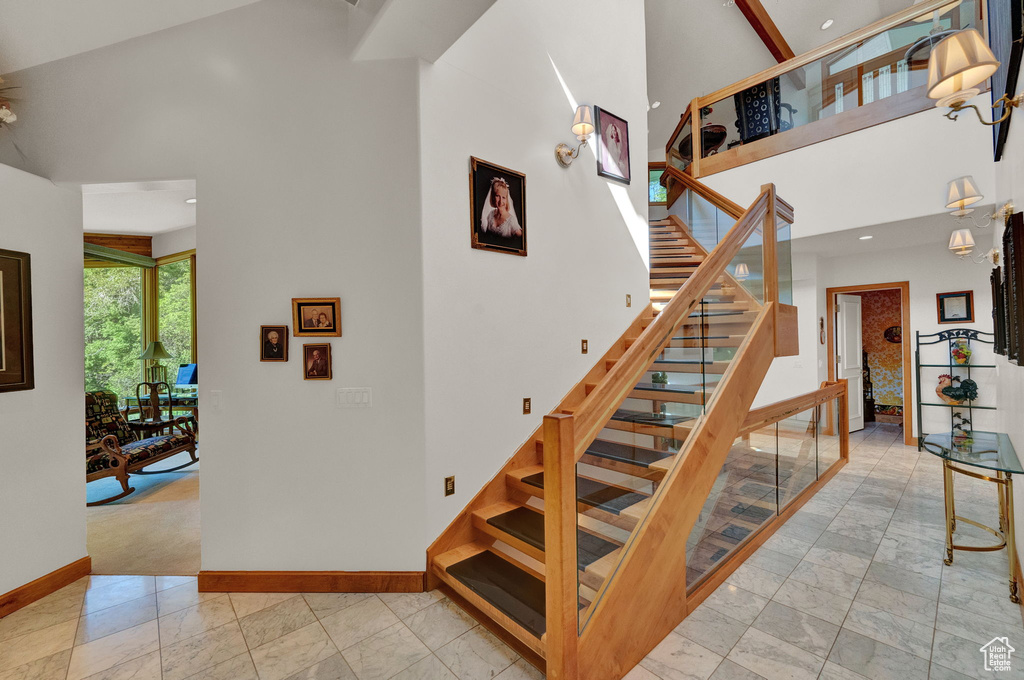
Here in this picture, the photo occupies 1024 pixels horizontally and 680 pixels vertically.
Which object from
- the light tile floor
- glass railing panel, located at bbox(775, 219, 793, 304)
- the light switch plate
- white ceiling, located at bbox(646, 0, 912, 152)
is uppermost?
white ceiling, located at bbox(646, 0, 912, 152)

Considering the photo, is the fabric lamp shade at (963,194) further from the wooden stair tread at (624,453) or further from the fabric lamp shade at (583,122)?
the wooden stair tread at (624,453)

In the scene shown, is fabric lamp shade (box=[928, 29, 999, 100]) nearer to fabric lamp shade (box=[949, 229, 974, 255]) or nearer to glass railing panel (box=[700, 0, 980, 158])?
glass railing panel (box=[700, 0, 980, 158])

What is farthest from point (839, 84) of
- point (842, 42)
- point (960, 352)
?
point (960, 352)

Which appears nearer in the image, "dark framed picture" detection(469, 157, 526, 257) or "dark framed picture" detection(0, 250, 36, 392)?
"dark framed picture" detection(0, 250, 36, 392)

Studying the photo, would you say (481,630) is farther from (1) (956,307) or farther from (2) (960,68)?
(1) (956,307)

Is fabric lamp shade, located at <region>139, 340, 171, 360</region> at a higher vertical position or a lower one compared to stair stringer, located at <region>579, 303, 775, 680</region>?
higher

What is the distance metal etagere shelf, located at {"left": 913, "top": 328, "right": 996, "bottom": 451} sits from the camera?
5.46 meters

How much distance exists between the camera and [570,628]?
1727 millimetres

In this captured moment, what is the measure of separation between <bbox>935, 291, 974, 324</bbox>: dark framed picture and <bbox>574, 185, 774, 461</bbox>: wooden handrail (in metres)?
4.85

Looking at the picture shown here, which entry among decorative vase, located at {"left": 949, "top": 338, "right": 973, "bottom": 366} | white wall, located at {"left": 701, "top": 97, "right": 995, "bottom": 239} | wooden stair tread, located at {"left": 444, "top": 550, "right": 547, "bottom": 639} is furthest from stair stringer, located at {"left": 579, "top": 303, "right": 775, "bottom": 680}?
decorative vase, located at {"left": 949, "top": 338, "right": 973, "bottom": 366}

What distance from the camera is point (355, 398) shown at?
2.66m

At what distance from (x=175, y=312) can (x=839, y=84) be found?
9.46m

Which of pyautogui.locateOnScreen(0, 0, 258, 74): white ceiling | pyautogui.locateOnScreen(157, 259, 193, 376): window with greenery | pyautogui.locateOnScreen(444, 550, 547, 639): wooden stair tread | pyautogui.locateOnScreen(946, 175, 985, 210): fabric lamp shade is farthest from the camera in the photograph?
pyautogui.locateOnScreen(157, 259, 193, 376): window with greenery

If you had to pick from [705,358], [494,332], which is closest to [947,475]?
[705,358]
